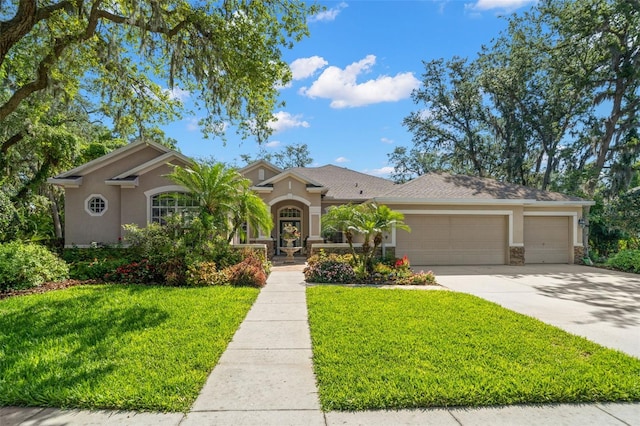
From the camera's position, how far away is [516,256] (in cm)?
1480

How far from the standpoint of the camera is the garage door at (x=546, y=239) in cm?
1552

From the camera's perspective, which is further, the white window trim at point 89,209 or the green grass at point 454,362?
the white window trim at point 89,209

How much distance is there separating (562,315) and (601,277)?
7.07 m

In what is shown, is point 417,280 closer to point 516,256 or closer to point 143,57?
point 516,256

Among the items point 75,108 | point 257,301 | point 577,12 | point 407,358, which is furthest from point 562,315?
point 75,108

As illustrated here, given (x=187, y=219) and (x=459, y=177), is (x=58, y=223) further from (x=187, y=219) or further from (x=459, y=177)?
(x=459, y=177)

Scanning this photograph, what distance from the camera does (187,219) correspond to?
36.6ft

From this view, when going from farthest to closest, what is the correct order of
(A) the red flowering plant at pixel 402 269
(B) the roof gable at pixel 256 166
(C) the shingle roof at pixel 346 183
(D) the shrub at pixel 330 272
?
(C) the shingle roof at pixel 346 183
(B) the roof gable at pixel 256 166
(A) the red flowering plant at pixel 402 269
(D) the shrub at pixel 330 272

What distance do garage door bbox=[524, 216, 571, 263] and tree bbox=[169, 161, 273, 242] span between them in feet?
40.7

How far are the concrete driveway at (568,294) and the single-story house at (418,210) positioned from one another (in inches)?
44.1

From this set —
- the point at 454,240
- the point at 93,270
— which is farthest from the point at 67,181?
the point at 454,240

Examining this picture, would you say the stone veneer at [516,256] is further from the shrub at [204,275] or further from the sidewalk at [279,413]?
the sidewalk at [279,413]

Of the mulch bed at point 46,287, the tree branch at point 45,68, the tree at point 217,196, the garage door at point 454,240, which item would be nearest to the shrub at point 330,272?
the tree at point 217,196

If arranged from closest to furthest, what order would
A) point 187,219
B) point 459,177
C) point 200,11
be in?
point 200,11
point 187,219
point 459,177
